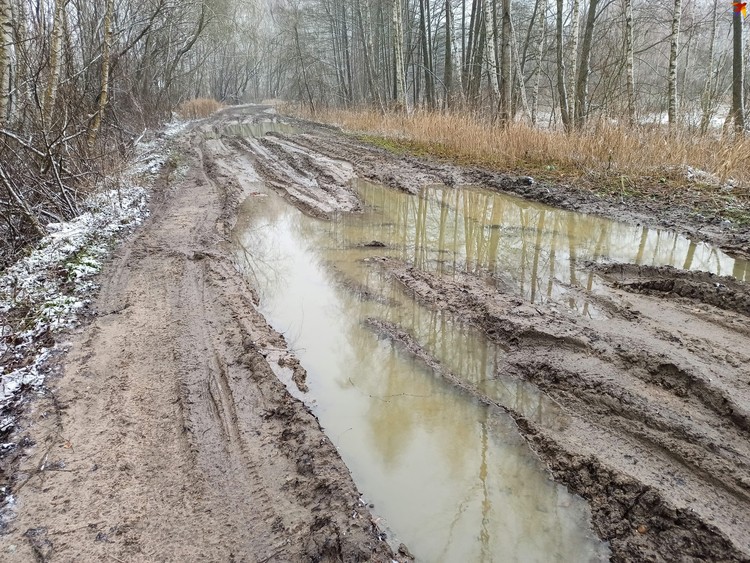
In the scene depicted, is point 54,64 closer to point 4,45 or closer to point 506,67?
point 4,45

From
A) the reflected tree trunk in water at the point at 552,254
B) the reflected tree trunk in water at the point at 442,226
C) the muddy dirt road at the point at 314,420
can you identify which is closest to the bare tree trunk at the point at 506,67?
the reflected tree trunk in water at the point at 442,226

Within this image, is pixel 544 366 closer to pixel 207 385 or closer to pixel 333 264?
pixel 207 385

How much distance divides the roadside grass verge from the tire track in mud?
13.4 ft

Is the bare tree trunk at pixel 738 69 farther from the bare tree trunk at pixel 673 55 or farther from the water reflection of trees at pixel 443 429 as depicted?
the water reflection of trees at pixel 443 429

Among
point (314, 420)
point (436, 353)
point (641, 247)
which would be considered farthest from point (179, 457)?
point (641, 247)

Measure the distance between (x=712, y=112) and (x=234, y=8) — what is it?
91.5 feet

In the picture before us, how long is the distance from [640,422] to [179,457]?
2.67 m

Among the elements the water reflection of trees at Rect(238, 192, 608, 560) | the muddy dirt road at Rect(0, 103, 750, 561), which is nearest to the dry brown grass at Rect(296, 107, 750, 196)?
the muddy dirt road at Rect(0, 103, 750, 561)

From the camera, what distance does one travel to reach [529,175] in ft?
30.5

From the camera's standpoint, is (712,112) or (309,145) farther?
(309,145)

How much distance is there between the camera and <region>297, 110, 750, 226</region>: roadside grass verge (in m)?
7.38

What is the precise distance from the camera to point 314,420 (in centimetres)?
294

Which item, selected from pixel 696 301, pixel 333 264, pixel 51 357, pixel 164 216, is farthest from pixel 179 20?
pixel 696 301

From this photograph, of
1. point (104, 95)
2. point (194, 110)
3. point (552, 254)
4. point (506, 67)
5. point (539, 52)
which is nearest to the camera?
Result: point (552, 254)
